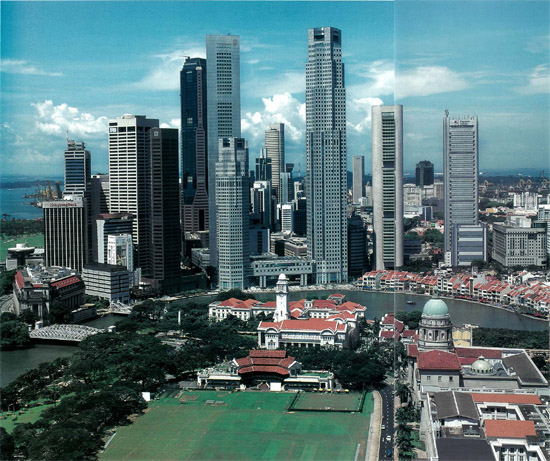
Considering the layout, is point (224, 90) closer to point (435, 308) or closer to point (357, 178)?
point (357, 178)

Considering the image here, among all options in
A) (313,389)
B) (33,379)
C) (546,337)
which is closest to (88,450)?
(33,379)

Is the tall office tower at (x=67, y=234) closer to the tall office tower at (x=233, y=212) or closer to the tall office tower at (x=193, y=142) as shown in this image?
the tall office tower at (x=233, y=212)

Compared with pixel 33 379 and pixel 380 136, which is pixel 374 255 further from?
pixel 33 379

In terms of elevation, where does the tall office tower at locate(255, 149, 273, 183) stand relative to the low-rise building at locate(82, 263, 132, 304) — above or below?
above

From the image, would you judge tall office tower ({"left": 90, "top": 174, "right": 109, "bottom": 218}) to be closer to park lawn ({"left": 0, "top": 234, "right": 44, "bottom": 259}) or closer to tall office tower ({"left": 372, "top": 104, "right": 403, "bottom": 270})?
park lawn ({"left": 0, "top": 234, "right": 44, "bottom": 259})

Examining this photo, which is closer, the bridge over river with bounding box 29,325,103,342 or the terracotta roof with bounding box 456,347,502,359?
the terracotta roof with bounding box 456,347,502,359

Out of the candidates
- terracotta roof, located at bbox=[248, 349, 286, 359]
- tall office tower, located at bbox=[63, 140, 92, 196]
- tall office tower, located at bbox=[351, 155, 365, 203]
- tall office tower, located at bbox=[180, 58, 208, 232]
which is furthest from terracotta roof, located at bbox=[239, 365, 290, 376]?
tall office tower, located at bbox=[351, 155, 365, 203]
